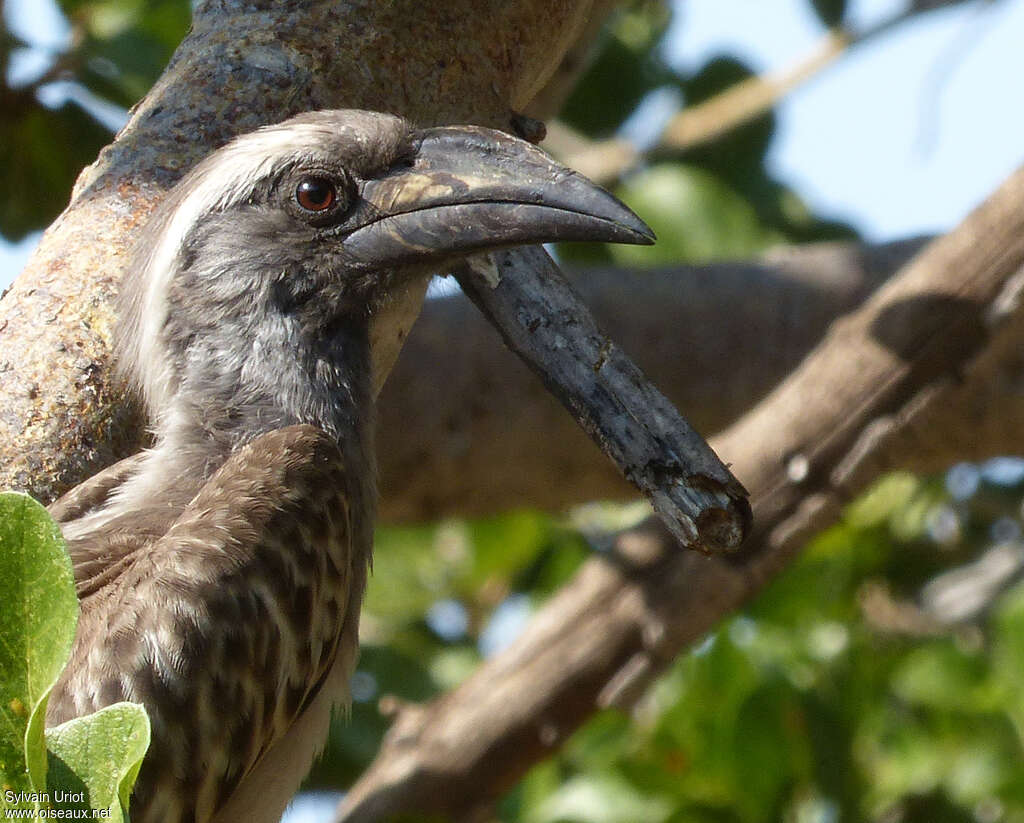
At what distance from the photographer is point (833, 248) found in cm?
557

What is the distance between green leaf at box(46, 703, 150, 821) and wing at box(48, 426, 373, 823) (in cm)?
75

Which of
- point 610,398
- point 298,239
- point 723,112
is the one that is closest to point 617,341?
point 723,112

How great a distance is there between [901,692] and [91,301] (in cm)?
331

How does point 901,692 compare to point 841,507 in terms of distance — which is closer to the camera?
point 841,507

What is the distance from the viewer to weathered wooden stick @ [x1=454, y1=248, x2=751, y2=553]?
8.21 feet

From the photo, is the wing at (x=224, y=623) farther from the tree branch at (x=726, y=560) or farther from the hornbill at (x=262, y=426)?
the tree branch at (x=726, y=560)

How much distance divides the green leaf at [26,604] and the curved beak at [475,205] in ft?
3.86

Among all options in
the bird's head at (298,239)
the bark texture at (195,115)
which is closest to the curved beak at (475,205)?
the bird's head at (298,239)

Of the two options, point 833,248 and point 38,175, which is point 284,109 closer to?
point 38,175

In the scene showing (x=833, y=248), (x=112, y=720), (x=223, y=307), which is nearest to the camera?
(x=112, y=720)

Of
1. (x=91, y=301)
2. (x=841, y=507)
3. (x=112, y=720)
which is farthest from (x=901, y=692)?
(x=112, y=720)

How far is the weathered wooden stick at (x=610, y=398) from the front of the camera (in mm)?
2504

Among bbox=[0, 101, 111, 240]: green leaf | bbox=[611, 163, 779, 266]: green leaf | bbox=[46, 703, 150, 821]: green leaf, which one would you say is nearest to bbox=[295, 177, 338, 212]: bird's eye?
bbox=[46, 703, 150, 821]: green leaf

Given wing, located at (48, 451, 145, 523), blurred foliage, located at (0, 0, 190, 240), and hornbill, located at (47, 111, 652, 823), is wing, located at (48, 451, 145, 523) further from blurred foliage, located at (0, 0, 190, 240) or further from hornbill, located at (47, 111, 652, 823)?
blurred foliage, located at (0, 0, 190, 240)
